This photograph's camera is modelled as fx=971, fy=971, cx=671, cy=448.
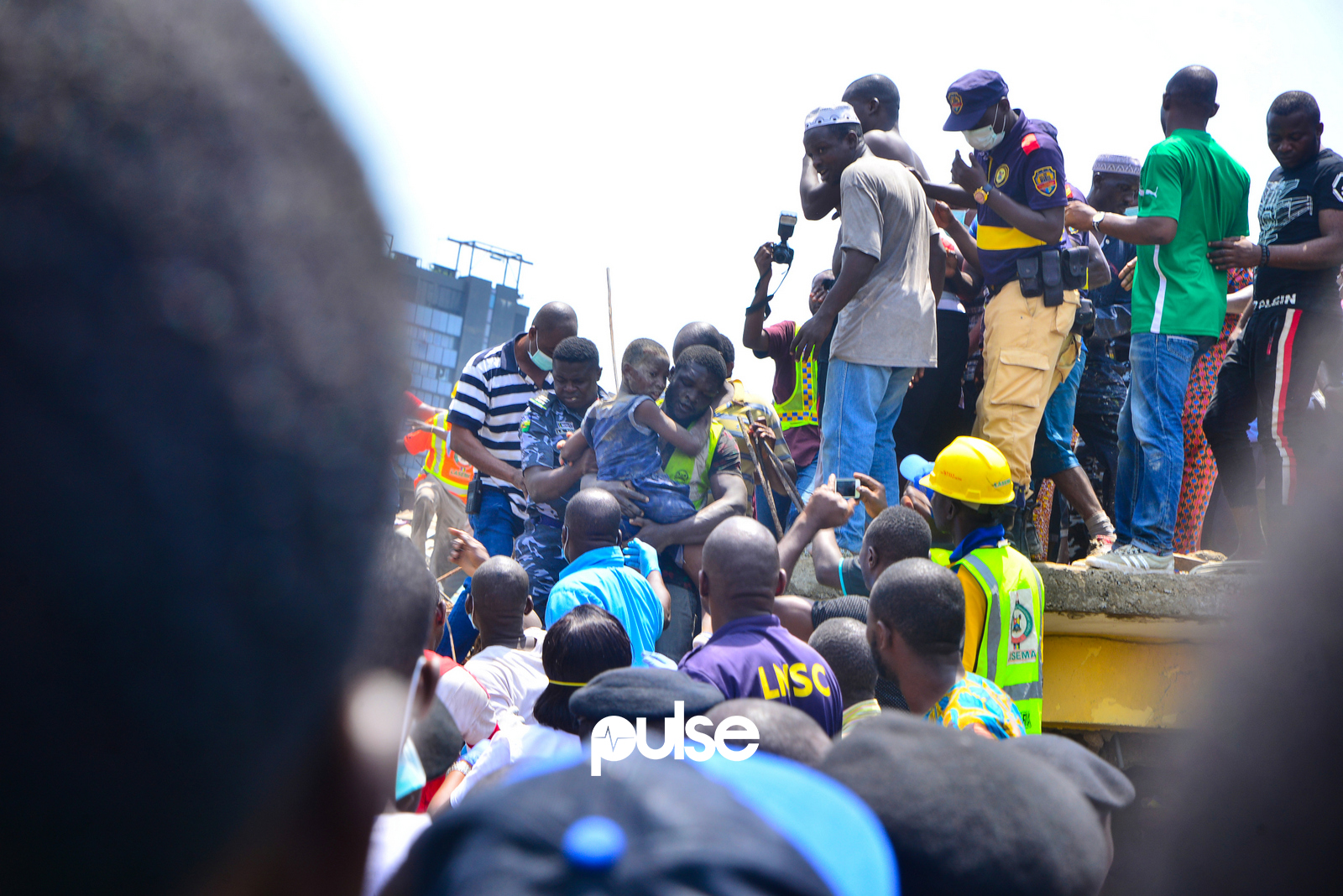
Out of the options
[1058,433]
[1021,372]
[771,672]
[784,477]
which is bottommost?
[771,672]

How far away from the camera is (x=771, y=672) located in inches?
111

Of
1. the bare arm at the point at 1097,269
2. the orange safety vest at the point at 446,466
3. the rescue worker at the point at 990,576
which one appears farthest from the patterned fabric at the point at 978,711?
the orange safety vest at the point at 446,466

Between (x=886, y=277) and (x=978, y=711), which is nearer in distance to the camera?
(x=978, y=711)

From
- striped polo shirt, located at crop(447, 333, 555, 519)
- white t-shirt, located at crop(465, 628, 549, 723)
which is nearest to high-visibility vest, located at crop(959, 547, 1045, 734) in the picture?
white t-shirt, located at crop(465, 628, 549, 723)

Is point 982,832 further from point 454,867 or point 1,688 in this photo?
point 1,688

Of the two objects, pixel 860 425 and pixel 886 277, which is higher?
pixel 886 277

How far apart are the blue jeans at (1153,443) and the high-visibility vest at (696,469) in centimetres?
213

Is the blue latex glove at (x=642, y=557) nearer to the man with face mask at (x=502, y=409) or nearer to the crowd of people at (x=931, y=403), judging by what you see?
the crowd of people at (x=931, y=403)

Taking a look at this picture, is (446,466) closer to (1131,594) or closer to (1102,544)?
(1102,544)

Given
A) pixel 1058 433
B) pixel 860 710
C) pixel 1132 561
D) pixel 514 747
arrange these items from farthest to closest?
1. pixel 1058 433
2. pixel 1132 561
3. pixel 860 710
4. pixel 514 747

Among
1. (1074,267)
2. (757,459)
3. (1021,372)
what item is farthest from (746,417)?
(1074,267)

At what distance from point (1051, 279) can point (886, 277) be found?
2.98 ft

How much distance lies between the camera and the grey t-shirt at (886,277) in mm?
5016

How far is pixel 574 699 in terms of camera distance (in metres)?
2.10
